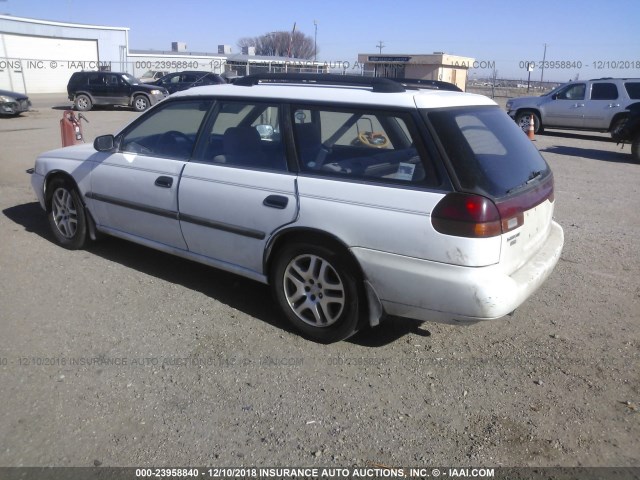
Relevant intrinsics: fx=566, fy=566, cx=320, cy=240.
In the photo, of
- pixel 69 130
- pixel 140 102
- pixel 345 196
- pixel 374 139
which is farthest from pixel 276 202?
pixel 140 102

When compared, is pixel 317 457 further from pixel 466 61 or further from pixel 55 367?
pixel 466 61

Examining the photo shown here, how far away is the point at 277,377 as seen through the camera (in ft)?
11.3

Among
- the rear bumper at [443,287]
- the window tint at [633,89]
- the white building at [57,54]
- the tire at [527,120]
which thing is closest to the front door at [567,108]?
the tire at [527,120]

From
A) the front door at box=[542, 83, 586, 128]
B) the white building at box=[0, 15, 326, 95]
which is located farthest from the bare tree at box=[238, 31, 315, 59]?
the front door at box=[542, 83, 586, 128]

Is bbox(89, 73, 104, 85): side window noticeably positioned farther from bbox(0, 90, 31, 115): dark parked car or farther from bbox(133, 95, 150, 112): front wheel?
bbox(0, 90, 31, 115): dark parked car

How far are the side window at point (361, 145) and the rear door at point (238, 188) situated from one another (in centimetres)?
20

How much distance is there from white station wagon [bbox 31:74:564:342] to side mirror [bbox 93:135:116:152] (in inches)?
0.5

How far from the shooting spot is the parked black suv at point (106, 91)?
77.3ft

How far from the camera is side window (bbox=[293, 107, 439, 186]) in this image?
343 centimetres

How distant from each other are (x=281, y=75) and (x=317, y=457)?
2.87 m

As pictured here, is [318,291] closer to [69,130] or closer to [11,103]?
[69,130]

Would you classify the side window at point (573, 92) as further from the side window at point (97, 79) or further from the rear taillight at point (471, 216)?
the side window at point (97, 79)

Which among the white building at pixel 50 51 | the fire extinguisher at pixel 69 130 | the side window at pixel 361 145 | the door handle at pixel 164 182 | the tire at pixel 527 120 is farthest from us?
the white building at pixel 50 51

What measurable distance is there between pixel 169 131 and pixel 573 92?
1578 centimetres
